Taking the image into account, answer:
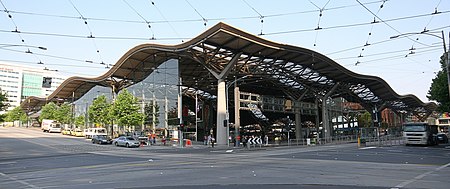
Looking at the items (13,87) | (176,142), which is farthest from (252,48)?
(13,87)

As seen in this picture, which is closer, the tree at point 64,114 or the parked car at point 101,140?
the parked car at point 101,140

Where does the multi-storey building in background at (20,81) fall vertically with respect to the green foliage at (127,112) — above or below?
above

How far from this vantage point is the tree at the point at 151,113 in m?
55.4

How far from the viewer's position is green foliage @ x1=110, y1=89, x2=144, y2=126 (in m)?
54.8

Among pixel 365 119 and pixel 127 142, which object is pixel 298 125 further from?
pixel 365 119

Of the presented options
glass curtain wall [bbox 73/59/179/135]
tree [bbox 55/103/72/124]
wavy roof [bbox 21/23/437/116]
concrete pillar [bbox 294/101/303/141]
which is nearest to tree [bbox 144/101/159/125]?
glass curtain wall [bbox 73/59/179/135]

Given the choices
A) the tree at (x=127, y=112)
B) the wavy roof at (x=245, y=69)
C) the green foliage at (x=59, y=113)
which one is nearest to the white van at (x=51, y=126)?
the green foliage at (x=59, y=113)

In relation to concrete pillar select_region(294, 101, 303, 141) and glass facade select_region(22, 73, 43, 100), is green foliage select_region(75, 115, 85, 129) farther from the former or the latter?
glass facade select_region(22, 73, 43, 100)

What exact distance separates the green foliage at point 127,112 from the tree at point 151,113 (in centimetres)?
146

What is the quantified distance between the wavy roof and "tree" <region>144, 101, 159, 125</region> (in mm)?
5656

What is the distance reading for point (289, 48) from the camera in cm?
4656

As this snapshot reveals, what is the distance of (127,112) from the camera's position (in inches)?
2173

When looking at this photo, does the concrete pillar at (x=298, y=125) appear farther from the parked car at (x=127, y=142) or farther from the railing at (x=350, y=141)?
the parked car at (x=127, y=142)

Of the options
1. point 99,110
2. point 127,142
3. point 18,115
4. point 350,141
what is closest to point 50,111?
point 99,110
